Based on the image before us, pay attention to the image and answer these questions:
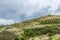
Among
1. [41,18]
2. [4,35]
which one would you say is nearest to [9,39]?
[4,35]

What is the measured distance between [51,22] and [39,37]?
2365cm

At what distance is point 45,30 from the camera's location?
8738cm

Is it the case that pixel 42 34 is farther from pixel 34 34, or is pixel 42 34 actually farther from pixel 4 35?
pixel 4 35

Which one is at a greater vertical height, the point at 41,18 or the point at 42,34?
the point at 41,18

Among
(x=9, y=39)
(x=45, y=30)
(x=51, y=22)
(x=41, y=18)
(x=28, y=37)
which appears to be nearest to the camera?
(x=9, y=39)

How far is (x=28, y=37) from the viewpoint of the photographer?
81688 millimetres

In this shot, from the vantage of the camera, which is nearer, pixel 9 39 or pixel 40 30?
pixel 9 39

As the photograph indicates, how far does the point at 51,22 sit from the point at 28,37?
79.3ft

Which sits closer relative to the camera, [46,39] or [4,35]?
[4,35]

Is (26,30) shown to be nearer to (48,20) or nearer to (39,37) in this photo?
(39,37)

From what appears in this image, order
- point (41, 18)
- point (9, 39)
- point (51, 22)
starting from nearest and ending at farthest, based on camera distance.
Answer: point (9, 39) → point (51, 22) → point (41, 18)

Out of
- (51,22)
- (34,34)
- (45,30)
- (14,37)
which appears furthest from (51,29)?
(14,37)

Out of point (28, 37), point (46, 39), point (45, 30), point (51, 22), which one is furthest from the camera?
point (51, 22)

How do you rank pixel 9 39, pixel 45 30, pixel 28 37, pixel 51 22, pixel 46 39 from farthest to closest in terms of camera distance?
pixel 51 22, pixel 45 30, pixel 28 37, pixel 46 39, pixel 9 39
